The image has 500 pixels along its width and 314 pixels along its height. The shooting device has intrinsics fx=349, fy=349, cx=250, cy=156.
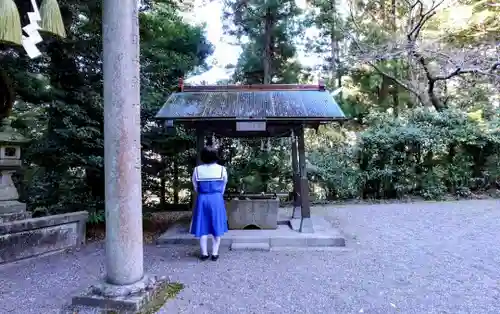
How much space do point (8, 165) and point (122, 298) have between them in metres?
3.11

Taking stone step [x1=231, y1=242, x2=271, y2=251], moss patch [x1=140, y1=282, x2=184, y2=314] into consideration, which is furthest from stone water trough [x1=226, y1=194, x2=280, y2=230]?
moss patch [x1=140, y1=282, x2=184, y2=314]

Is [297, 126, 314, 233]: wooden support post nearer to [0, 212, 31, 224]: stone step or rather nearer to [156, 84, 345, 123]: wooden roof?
[156, 84, 345, 123]: wooden roof

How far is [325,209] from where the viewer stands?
8578 millimetres

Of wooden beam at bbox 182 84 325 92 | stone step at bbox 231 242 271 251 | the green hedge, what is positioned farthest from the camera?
the green hedge

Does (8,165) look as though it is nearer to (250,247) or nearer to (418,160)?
(250,247)

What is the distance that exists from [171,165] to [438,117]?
7544 mm

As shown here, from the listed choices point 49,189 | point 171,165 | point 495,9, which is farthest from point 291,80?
point 49,189

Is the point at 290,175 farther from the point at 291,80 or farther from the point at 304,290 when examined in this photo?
the point at 304,290

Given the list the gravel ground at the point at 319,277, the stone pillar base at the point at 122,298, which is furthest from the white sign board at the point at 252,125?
the stone pillar base at the point at 122,298

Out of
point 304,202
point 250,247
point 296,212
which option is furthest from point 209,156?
point 296,212

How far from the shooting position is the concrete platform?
5059mm

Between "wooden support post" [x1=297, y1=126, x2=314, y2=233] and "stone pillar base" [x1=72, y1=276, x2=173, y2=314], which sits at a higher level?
"wooden support post" [x1=297, y1=126, x2=314, y2=233]

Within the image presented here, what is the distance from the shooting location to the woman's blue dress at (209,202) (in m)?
4.30

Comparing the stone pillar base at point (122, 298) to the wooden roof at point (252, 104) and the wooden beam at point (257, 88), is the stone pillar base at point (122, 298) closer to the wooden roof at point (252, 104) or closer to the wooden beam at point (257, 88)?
the wooden roof at point (252, 104)
